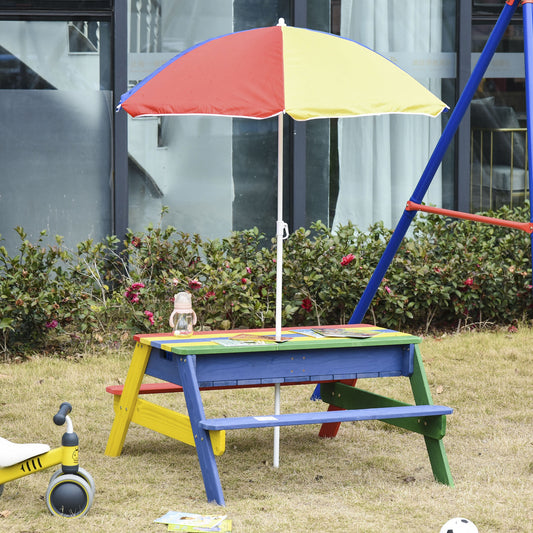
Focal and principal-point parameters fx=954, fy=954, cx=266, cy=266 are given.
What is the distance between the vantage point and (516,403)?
6.14 metres

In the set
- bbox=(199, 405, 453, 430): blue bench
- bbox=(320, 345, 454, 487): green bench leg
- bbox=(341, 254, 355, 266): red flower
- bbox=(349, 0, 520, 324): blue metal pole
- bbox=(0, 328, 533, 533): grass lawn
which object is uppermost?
bbox=(349, 0, 520, 324): blue metal pole

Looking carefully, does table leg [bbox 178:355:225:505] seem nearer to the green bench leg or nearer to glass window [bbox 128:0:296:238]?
the green bench leg

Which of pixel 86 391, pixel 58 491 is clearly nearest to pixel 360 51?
pixel 58 491

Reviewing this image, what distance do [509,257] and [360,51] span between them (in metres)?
4.39

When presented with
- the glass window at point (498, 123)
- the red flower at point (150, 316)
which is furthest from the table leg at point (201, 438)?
the glass window at point (498, 123)

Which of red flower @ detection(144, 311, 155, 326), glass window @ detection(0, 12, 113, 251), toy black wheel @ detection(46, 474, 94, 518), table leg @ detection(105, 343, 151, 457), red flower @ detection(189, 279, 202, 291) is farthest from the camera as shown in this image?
glass window @ detection(0, 12, 113, 251)

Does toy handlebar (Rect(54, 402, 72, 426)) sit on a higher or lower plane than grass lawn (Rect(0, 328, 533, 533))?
higher

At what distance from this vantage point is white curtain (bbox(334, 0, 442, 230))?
30.0ft

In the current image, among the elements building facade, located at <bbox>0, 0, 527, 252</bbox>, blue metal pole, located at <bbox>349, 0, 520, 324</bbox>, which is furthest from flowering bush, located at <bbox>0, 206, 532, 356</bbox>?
blue metal pole, located at <bbox>349, 0, 520, 324</bbox>

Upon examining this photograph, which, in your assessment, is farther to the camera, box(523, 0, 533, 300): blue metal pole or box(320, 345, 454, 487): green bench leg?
box(320, 345, 454, 487): green bench leg

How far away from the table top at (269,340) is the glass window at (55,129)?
401cm

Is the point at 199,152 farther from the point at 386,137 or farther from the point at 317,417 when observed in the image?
the point at 317,417

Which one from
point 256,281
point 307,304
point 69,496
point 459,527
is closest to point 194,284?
point 256,281

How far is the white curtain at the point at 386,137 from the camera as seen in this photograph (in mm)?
9133
